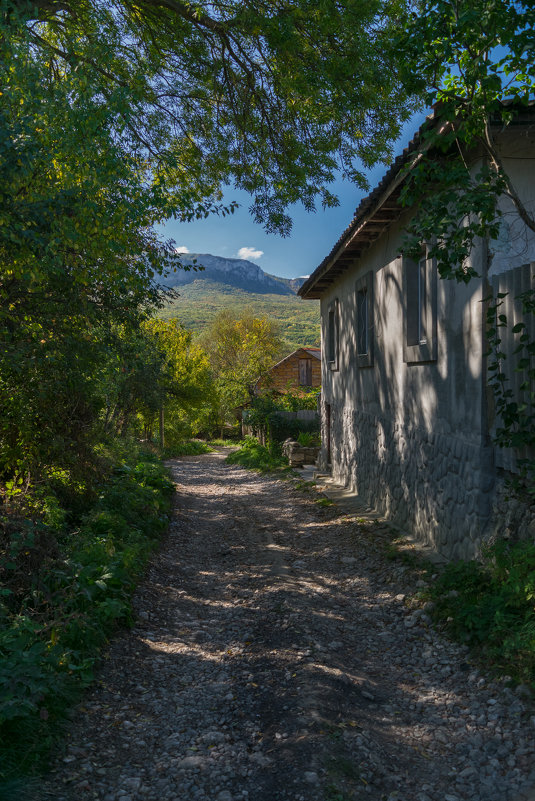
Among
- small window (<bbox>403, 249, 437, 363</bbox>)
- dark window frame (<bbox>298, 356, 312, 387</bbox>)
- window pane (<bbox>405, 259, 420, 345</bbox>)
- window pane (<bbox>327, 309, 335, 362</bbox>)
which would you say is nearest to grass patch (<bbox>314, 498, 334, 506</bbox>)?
small window (<bbox>403, 249, 437, 363</bbox>)

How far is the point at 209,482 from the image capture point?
16.3m

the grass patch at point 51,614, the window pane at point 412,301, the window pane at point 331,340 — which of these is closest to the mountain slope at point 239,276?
the window pane at point 331,340

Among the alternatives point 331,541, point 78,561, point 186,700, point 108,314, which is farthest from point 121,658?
point 331,541

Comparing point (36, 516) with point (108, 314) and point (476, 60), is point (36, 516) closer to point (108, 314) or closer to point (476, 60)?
point (108, 314)

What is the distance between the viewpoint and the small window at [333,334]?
1322cm

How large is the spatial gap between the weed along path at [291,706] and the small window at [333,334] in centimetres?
737

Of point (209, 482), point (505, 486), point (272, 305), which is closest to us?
point (505, 486)

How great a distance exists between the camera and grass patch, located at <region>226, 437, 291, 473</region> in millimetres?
17161

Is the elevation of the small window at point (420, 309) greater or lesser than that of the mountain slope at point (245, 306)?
lesser

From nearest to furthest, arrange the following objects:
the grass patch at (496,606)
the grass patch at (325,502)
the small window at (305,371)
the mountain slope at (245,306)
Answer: the grass patch at (496,606), the grass patch at (325,502), the small window at (305,371), the mountain slope at (245,306)

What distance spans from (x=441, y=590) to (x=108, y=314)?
452 centimetres

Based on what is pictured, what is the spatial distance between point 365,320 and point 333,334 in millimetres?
3323

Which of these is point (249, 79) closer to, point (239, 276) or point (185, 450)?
point (185, 450)

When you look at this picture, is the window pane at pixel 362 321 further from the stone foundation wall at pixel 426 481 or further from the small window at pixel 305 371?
the small window at pixel 305 371
